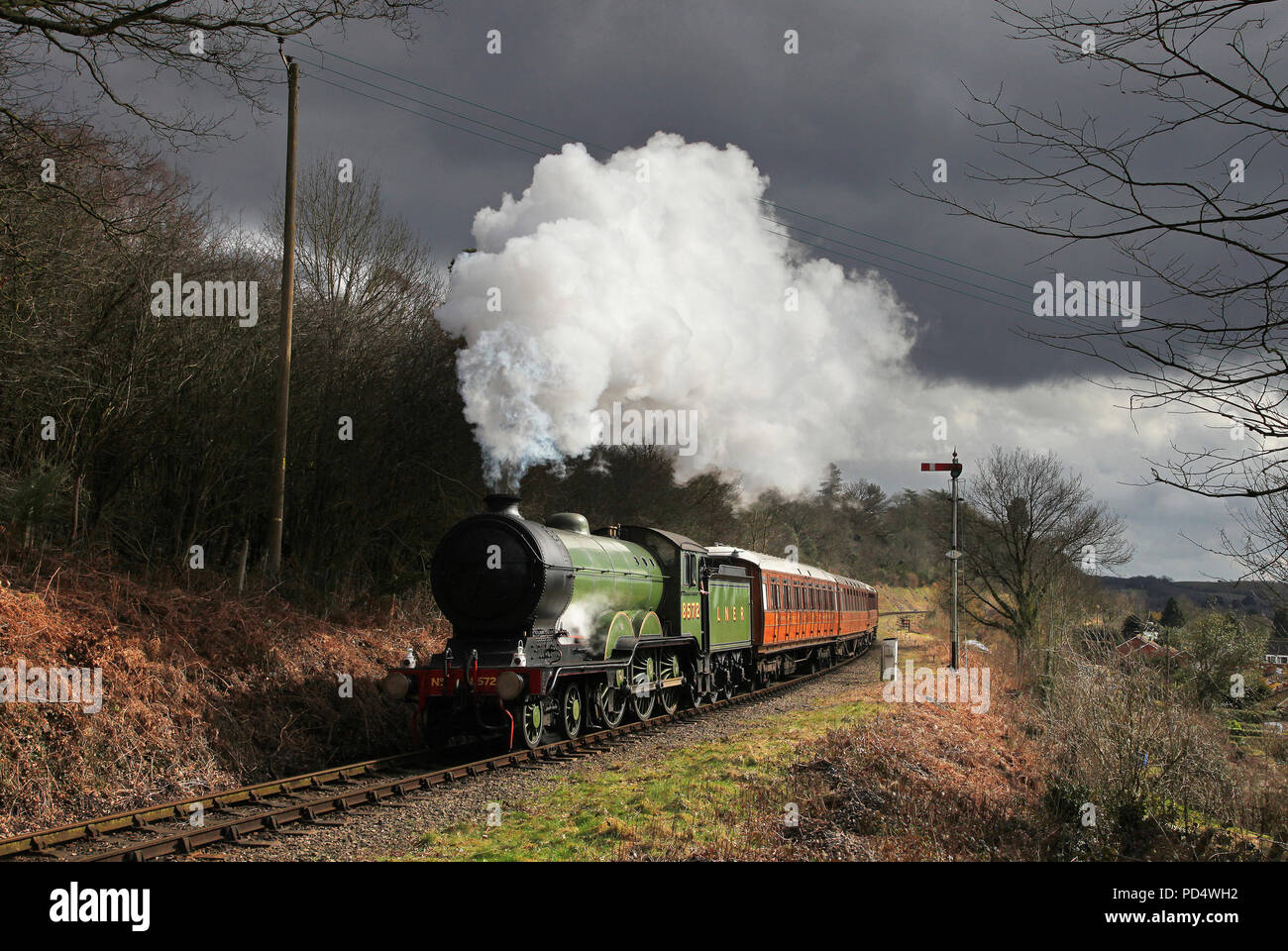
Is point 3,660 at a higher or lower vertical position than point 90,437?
lower

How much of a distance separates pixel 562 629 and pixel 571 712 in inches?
48.5

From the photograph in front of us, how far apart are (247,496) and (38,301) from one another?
502 centimetres

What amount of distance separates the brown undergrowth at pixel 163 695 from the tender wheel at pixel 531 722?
2216mm

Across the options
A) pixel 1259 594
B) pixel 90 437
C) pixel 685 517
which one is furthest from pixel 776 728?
pixel 685 517

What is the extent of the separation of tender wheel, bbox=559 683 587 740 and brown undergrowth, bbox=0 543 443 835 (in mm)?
2386

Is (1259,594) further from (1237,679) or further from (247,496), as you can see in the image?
(247,496)

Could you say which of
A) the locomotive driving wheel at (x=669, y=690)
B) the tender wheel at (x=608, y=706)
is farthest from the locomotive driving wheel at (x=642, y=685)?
the locomotive driving wheel at (x=669, y=690)

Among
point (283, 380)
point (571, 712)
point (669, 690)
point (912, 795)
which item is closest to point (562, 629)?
point (571, 712)

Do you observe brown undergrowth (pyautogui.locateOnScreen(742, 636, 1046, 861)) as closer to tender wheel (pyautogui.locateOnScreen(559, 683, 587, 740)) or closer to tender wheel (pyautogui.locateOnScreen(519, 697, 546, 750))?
tender wheel (pyautogui.locateOnScreen(559, 683, 587, 740))

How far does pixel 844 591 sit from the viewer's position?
30.9 m

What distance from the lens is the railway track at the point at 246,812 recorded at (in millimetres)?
6578

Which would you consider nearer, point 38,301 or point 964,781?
point 964,781

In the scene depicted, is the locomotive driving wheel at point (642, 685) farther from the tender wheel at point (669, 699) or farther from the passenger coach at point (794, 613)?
the passenger coach at point (794, 613)

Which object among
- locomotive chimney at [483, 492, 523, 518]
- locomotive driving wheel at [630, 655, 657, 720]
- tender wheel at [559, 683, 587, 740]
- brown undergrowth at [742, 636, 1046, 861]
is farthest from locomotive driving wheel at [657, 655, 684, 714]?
locomotive chimney at [483, 492, 523, 518]
